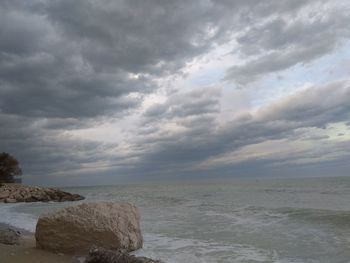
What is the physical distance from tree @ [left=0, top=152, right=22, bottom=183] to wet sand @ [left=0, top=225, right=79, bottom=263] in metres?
63.3

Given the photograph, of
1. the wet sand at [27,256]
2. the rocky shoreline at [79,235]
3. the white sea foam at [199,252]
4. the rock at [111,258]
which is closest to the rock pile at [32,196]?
the rocky shoreline at [79,235]

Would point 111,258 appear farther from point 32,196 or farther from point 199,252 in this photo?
point 32,196

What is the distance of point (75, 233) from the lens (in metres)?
9.79

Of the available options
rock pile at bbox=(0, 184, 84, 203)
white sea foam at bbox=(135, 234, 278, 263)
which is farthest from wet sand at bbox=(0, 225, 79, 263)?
rock pile at bbox=(0, 184, 84, 203)

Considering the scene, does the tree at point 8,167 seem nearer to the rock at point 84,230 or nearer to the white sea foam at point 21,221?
the white sea foam at point 21,221

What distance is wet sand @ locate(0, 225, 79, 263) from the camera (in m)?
8.27

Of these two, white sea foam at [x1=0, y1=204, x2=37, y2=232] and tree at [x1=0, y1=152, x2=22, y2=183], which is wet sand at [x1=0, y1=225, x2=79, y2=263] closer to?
white sea foam at [x1=0, y1=204, x2=37, y2=232]

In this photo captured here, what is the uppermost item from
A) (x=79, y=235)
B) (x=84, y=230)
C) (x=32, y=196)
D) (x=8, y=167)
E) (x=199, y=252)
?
(x=8, y=167)

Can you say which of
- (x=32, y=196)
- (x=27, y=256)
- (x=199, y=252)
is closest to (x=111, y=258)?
(x=27, y=256)

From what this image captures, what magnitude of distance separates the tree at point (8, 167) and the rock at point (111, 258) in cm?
6595

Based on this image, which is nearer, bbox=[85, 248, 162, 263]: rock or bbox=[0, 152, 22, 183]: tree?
bbox=[85, 248, 162, 263]: rock

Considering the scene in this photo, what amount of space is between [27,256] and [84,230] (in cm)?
153

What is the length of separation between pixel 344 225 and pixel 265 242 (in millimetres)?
5188

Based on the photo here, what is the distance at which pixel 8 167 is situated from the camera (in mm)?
68562
